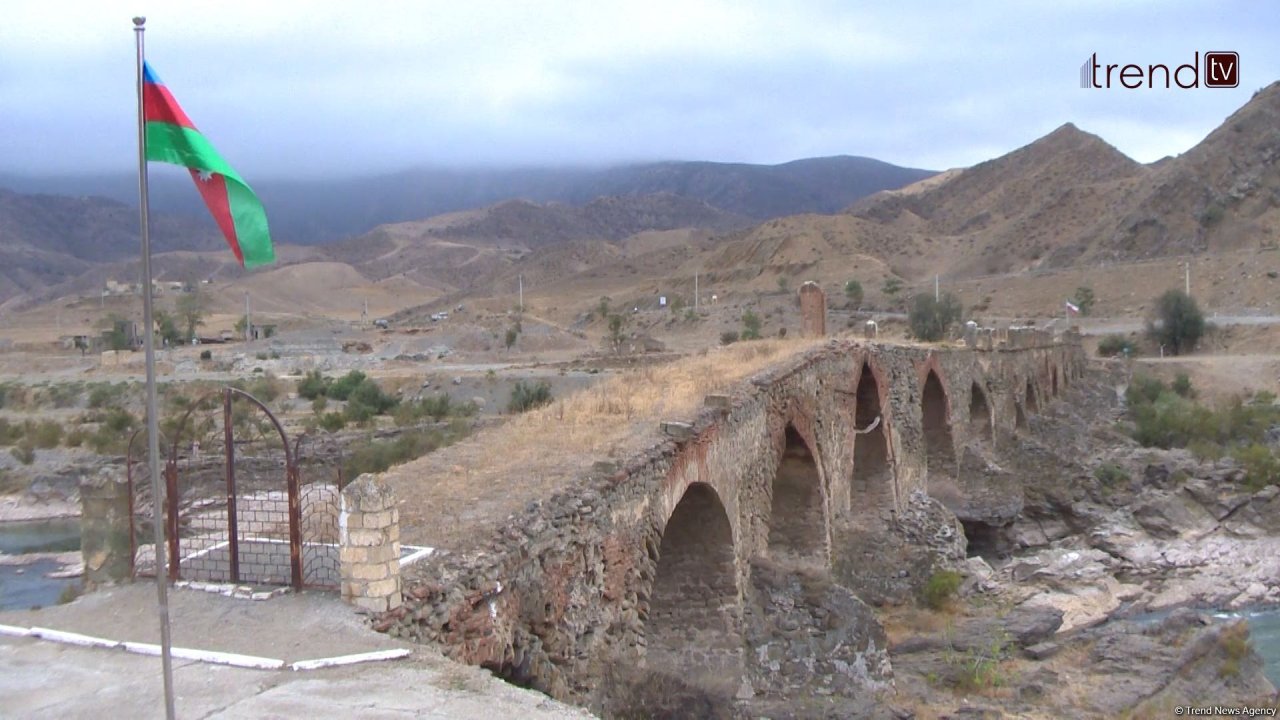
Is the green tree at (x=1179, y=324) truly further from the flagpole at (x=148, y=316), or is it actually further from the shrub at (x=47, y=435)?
the flagpole at (x=148, y=316)

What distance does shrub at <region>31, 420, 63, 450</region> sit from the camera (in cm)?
3098

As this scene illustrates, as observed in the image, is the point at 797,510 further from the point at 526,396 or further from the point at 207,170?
the point at 526,396

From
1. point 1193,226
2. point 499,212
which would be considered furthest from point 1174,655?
point 499,212

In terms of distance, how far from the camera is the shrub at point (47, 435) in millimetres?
30984

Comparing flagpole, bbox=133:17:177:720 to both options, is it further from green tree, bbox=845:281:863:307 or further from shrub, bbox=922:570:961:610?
green tree, bbox=845:281:863:307

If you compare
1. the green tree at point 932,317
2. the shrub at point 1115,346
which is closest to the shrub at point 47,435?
the green tree at point 932,317

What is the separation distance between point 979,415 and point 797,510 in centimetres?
1336

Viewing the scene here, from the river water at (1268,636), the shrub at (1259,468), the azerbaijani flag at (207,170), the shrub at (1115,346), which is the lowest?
the river water at (1268,636)

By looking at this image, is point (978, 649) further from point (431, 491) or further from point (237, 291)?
point (237, 291)

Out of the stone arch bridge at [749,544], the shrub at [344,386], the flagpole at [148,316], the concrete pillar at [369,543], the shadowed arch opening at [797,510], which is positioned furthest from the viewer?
the shrub at [344,386]

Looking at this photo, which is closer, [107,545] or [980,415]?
[107,545]

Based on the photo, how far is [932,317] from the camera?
140 ft

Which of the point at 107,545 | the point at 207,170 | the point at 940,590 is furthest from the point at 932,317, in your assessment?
the point at 207,170

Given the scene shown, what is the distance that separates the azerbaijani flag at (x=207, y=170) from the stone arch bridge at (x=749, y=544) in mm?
2036
